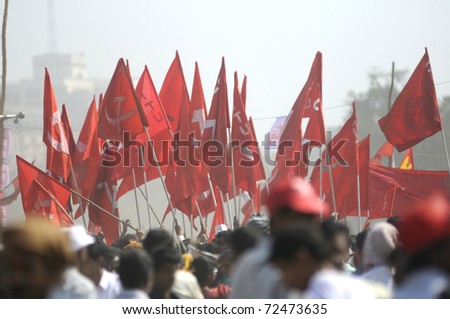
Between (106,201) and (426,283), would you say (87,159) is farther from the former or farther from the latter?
(426,283)

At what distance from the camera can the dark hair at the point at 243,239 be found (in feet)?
24.5

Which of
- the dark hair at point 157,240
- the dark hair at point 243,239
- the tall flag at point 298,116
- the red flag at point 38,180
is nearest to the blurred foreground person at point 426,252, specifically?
the dark hair at point 243,239

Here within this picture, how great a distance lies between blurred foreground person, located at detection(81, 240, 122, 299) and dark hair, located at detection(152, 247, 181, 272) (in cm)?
33

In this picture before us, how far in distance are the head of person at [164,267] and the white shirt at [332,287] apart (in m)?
2.57

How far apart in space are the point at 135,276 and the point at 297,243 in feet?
6.35

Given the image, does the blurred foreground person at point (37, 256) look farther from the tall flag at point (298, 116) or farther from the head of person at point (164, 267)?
the tall flag at point (298, 116)

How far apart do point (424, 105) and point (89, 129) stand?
7969 mm

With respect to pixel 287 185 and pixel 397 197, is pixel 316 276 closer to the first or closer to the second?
pixel 287 185

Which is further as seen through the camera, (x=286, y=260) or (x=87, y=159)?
(x=87, y=159)

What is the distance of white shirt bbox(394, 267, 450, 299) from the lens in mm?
4879

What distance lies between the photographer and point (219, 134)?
73.6 feet

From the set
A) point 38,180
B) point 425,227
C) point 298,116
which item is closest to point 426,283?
point 425,227

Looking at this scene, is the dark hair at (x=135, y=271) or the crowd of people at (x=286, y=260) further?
the dark hair at (x=135, y=271)

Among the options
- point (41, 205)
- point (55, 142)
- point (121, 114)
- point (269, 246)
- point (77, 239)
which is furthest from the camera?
point (55, 142)
